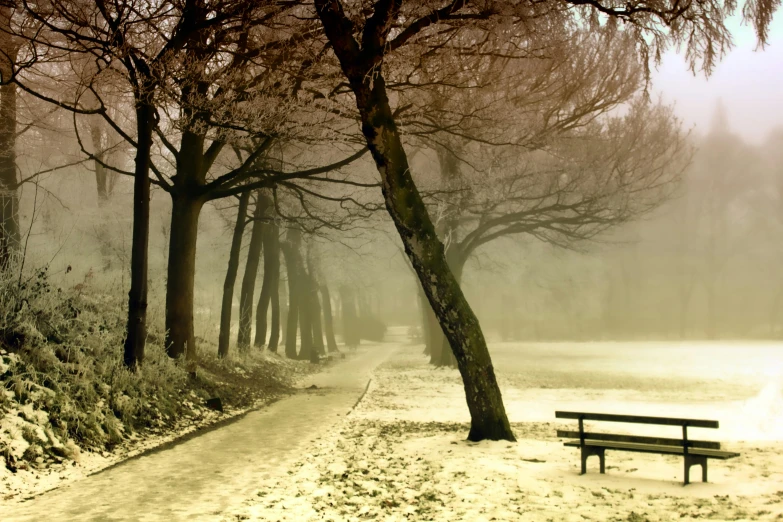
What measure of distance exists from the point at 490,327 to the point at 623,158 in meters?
37.5

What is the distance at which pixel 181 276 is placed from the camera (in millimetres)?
13109

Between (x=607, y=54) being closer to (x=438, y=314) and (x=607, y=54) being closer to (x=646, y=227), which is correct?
(x=438, y=314)

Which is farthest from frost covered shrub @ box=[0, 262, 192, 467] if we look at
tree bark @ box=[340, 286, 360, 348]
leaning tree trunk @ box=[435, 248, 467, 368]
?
tree bark @ box=[340, 286, 360, 348]

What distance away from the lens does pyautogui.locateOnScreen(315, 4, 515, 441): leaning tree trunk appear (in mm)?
8781

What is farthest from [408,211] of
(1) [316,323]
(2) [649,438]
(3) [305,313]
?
(1) [316,323]

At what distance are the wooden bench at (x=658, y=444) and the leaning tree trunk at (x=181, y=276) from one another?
7.98m

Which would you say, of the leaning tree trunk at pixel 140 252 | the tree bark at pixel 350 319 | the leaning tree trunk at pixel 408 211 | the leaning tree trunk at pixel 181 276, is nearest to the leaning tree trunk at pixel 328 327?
the tree bark at pixel 350 319

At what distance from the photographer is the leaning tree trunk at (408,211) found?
28.8 feet

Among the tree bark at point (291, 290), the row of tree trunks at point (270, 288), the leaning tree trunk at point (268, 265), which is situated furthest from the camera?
the tree bark at point (291, 290)

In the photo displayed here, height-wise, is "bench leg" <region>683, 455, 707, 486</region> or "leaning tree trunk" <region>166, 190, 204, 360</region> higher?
"leaning tree trunk" <region>166, 190, 204, 360</region>

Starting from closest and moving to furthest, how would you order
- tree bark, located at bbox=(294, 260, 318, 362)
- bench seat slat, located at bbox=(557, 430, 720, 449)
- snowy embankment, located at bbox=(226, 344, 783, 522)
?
snowy embankment, located at bbox=(226, 344, 783, 522) < bench seat slat, located at bbox=(557, 430, 720, 449) < tree bark, located at bbox=(294, 260, 318, 362)

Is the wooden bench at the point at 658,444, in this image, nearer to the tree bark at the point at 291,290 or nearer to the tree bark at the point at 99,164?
the tree bark at the point at 99,164

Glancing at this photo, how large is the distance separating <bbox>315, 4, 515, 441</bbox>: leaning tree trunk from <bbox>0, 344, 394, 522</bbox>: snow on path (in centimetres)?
249

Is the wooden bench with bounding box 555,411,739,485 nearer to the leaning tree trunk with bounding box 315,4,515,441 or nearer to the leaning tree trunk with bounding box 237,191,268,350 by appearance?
the leaning tree trunk with bounding box 315,4,515,441
